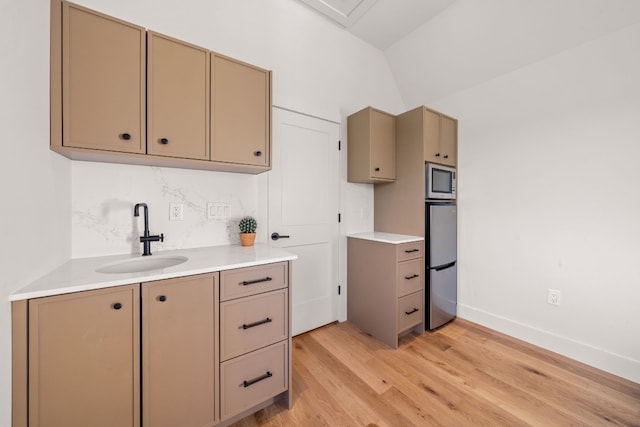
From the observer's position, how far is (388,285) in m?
2.17

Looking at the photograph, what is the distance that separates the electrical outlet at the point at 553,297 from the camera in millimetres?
2066

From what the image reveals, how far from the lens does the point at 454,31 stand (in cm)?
232

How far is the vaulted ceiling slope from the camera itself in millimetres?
1812

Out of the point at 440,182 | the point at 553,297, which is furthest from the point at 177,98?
the point at 553,297

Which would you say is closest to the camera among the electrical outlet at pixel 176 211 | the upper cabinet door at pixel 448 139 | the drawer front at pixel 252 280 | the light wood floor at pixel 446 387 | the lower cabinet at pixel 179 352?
the lower cabinet at pixel 179 352

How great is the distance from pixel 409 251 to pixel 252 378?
1581mm

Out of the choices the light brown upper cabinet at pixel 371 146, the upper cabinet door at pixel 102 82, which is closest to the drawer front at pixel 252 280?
the upper cabinet door at pixel 102 82

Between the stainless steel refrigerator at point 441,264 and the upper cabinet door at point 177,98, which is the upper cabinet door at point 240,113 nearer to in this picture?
the upper cabinet door at point 177,98

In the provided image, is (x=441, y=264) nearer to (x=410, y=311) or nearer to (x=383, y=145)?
(x=410, y=311)

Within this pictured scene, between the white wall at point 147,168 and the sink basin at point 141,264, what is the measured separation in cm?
15

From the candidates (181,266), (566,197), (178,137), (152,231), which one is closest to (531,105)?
(566,197)

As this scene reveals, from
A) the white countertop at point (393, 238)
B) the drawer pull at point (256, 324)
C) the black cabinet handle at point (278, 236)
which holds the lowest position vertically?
the drawer pull at point (256, 324)

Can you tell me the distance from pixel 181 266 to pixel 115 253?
2.08ft

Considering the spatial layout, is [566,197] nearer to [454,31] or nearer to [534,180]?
[534,180]
